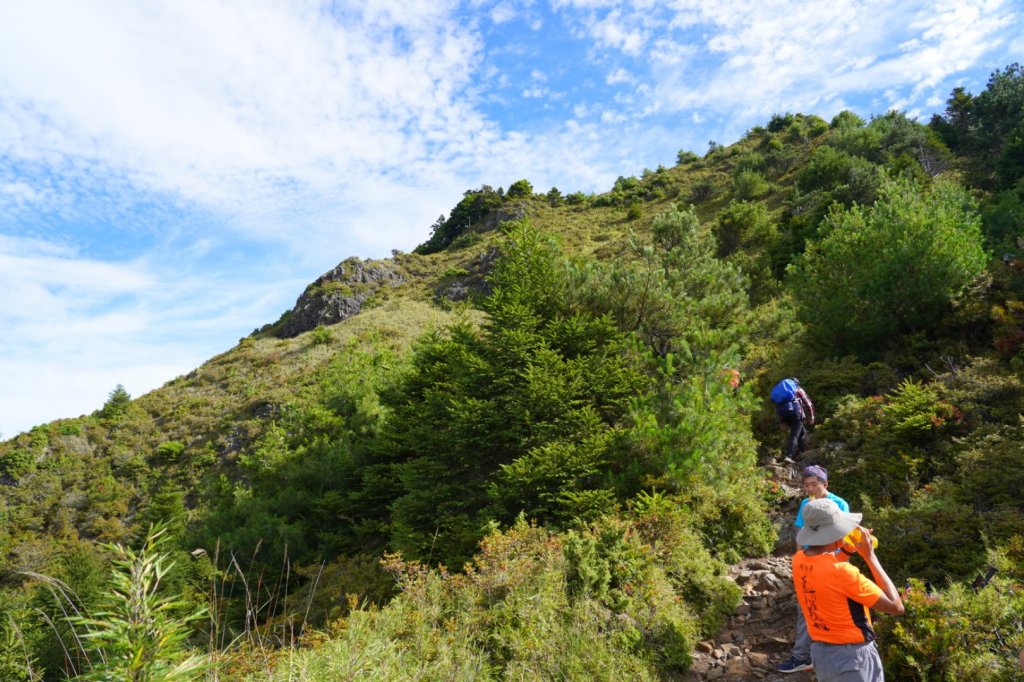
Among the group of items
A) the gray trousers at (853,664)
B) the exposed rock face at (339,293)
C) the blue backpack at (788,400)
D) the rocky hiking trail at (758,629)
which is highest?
the exposed rock face at (339,293)

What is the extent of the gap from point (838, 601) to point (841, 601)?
0.02 meters

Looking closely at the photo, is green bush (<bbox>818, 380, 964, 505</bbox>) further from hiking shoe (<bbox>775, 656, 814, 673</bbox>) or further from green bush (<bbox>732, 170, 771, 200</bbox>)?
green bush (<bbox>732, 170, 771, 200</bbox>)

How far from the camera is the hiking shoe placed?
519 centimetres

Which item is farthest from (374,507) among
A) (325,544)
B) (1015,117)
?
(1015,117)

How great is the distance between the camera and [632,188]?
63.4m

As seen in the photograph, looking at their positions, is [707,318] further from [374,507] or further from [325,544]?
[325,544]

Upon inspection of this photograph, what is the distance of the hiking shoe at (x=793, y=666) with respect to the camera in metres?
5.19

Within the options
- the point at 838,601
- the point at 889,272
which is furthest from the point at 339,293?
the point at 838,601

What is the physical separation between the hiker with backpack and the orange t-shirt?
7162 millimetres

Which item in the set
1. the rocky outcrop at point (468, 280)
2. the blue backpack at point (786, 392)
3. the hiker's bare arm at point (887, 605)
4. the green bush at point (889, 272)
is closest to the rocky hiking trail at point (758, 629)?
the hiker's bare arm at point (887, 605)

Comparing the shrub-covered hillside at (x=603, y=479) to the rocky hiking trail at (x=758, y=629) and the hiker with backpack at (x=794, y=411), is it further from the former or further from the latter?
the hiker with backpack at (x=794, y=411)

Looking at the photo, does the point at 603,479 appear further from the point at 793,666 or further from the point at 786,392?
the point at 793,666

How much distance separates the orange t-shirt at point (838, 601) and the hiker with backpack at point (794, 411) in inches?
282

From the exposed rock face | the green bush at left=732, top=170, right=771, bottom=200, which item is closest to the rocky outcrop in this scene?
the exposed rock face
